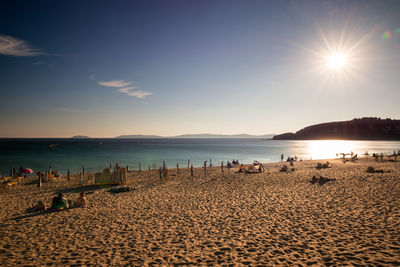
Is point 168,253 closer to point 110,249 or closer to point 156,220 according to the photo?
point 110,249

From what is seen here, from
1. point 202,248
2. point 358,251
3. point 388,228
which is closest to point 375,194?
point 388,228

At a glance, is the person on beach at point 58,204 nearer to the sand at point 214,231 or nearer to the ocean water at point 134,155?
the sand at point 214,231

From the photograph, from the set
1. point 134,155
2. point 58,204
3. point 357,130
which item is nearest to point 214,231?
point 58,204

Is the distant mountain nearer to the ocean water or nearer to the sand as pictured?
the ocean water

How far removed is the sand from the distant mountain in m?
175

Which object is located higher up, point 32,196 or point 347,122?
point 347,122

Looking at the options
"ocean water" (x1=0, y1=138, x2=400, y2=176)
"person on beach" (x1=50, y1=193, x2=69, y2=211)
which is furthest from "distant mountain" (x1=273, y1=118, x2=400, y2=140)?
"person on beach" (x1=50, y1=193, x2=69, y2=211)

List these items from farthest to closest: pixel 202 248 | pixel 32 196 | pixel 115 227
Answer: pixel 32 196 → pixel 115 227 → pixel 202 248

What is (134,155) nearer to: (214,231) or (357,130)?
(214,231)

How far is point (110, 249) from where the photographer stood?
6734mm

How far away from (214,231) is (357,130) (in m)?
195

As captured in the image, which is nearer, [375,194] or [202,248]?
[202,248]

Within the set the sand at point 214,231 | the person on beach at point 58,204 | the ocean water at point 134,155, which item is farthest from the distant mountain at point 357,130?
the person on beach at point 58,204

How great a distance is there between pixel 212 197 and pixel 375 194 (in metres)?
10.5
